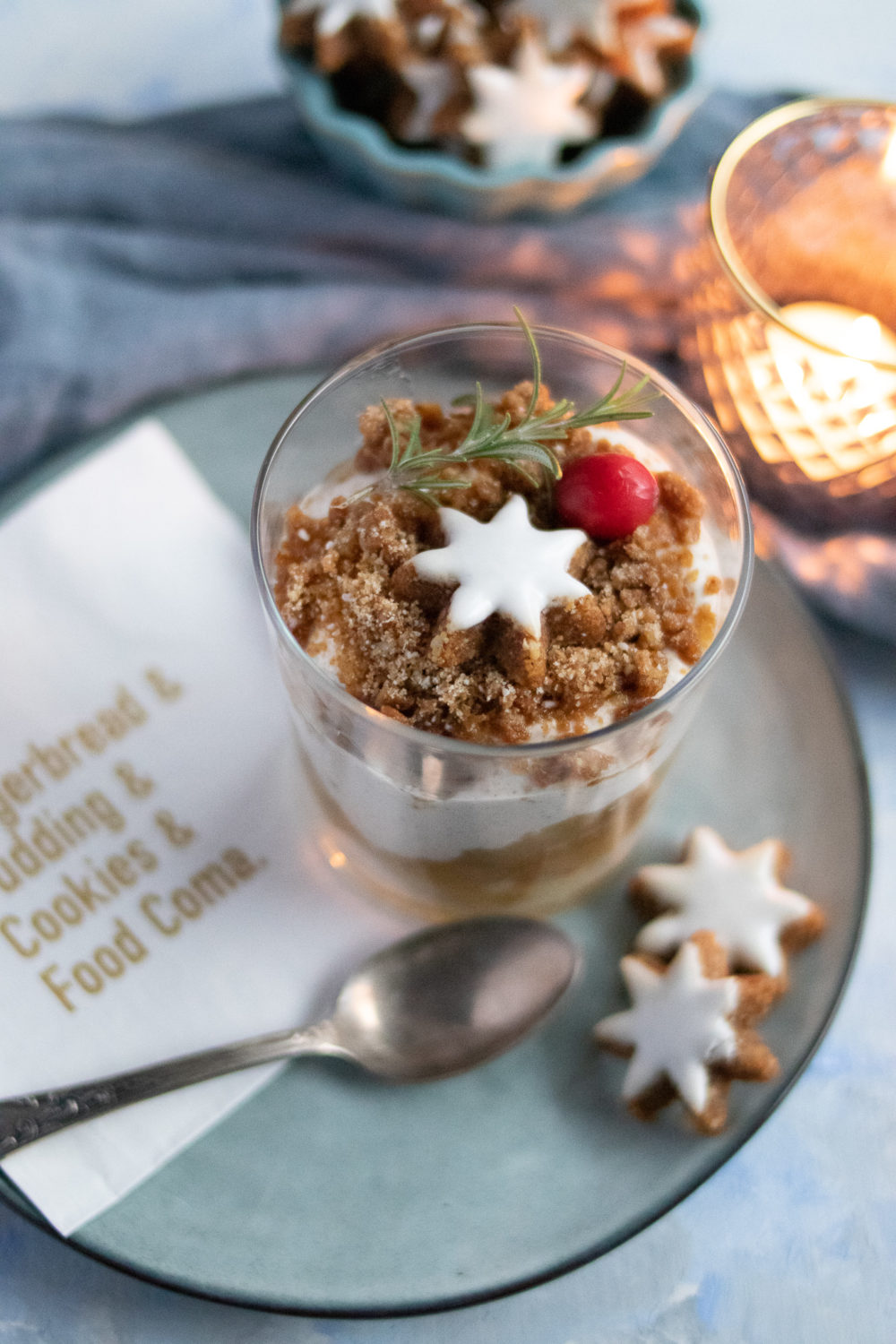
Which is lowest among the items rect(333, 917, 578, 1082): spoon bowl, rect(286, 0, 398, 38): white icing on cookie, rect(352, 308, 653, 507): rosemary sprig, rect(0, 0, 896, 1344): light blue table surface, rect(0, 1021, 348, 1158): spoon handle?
rect(0, 0, 896, 1344): light blue table surface

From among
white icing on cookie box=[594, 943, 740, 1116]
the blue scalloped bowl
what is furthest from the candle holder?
white icing on cookie box=[594, 943, 740, 1116]

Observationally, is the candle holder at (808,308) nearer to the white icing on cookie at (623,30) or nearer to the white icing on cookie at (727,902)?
the white icing on cookie at (623,30)

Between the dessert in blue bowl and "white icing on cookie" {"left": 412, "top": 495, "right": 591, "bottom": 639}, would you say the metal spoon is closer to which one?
"white icing on cookie" {"left": 412, "top": 495, "right": 591, "bottom": 639}

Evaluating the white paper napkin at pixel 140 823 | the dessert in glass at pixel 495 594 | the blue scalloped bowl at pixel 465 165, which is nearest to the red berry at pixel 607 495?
the dessert in glass at pixel 495 594

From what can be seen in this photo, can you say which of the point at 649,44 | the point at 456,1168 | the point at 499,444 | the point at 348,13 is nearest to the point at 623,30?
the point at 649,44

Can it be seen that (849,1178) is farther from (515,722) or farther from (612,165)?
(612,165)

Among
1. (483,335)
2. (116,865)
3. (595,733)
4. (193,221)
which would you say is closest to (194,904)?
(116,865)
